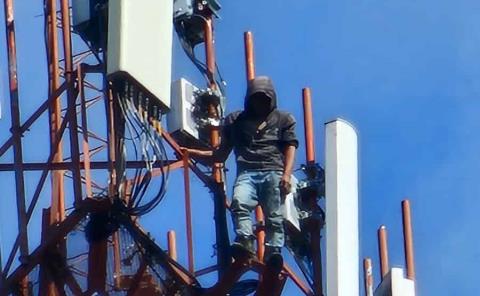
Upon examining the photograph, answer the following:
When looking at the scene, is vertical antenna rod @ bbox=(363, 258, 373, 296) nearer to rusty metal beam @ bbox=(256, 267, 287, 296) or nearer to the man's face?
rusty metal beam @ bbox=(256, 267, 287, 296)

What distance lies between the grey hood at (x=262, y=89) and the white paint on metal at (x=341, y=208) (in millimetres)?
1307

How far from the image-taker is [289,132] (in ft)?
57.4

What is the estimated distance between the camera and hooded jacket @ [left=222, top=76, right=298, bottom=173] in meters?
17.3

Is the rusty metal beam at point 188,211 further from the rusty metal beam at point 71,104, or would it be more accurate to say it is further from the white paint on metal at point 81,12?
the white paint on metal at point 81,12

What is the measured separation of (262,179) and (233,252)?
739mm

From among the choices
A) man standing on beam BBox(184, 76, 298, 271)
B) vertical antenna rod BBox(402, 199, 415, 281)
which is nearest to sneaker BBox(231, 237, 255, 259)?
man standing on beam BBox(184, 76, 298, 271)

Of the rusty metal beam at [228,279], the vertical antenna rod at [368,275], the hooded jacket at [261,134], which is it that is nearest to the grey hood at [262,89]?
the hooded jacket at [261,134]

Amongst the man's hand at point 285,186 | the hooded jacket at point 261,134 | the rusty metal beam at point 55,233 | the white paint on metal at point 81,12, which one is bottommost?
the rusty metal beam at point 55,233

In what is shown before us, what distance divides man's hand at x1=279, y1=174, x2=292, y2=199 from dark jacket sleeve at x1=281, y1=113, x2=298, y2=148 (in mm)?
374

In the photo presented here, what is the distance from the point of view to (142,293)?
18.4 m

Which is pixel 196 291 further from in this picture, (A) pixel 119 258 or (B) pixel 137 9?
(B) pixel 137 9

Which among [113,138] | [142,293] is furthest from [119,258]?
[113,138]

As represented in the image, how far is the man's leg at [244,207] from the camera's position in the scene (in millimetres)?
16984

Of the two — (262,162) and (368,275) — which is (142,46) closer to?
(262,162)
